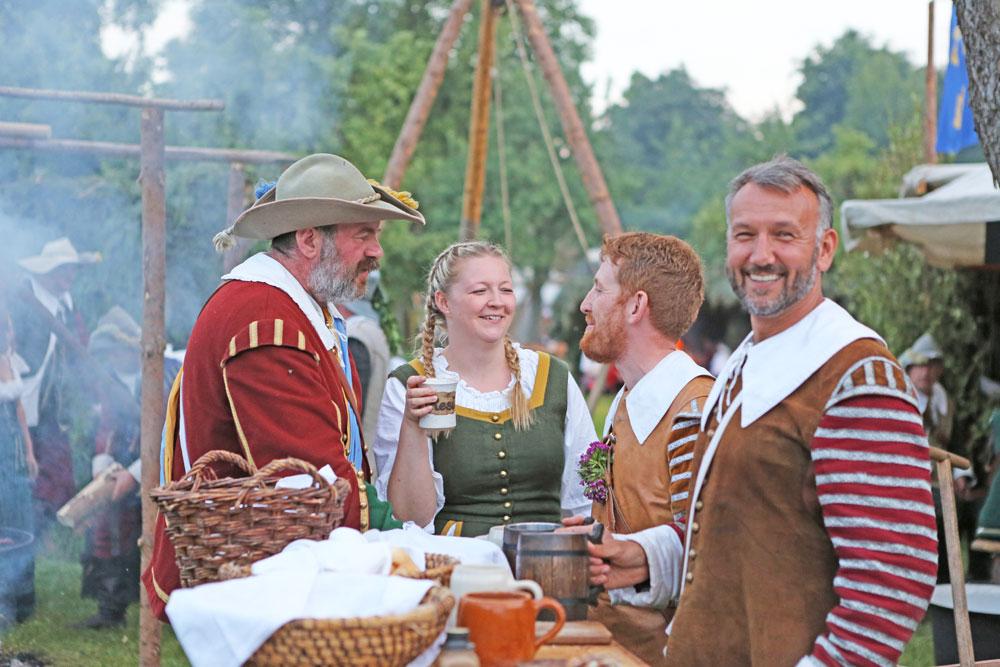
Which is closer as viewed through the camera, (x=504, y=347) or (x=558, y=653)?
(x=558, y=653)

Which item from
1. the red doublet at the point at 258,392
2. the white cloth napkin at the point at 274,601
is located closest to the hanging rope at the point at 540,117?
the red doublet at the point at 258,392

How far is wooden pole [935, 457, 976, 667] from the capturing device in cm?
327

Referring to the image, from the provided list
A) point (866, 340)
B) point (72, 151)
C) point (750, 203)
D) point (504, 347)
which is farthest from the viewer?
point (72, 151)

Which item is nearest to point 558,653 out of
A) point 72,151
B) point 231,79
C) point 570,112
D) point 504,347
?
point 504,347

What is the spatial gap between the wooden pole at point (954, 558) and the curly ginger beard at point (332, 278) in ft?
5.80

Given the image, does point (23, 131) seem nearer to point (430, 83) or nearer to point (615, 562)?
point (430, 83)

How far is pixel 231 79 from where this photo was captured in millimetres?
13422

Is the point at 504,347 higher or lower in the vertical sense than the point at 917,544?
higher

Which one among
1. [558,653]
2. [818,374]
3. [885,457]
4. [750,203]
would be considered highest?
[750,203]

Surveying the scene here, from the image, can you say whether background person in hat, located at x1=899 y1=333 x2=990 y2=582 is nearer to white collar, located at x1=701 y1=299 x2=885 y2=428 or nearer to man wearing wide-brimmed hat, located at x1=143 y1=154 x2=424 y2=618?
man wearing wide-brimmed hat, located at x1=143 y1=154 x2=424 y2=618

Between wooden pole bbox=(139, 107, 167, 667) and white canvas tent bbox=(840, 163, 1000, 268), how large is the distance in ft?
14.3

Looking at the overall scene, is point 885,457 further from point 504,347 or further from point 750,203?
point 504,347

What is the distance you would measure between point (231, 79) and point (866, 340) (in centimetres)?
1214

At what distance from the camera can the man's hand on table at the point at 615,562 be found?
9.08 ft
